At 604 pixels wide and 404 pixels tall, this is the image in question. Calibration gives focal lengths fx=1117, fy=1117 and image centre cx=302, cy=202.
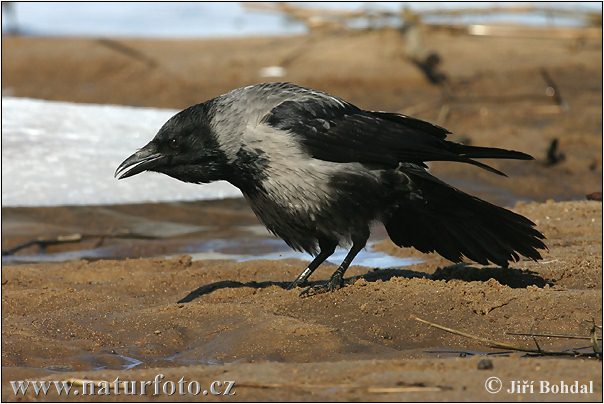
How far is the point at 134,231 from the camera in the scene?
845 centimetres

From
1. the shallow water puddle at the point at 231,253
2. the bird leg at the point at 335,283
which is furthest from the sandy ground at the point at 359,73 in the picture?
the bird leg at the point at 335,283

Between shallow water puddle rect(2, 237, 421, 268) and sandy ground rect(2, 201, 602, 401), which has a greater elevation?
sandy ground rect(2, 201, 602, 401)

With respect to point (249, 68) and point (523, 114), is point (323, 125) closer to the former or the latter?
point (523, 114)

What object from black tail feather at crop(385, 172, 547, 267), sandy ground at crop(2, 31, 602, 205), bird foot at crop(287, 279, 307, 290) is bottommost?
sandy ground at crop(2, 31, 602, 205)

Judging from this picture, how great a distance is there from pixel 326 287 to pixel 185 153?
1.07 metres

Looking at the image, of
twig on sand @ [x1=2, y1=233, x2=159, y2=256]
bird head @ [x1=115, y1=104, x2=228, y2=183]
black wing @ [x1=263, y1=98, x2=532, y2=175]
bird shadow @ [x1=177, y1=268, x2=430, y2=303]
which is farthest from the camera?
twig on sand @ [x1=2, y1=233, x2=159, y2=256]

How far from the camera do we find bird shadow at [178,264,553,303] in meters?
6.20

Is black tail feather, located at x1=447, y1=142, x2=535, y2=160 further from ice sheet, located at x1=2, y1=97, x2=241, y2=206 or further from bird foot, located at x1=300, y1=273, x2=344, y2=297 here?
ice sheet, located at x1=2, y1=97, x2=241, y2=206

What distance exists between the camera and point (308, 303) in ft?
18.5

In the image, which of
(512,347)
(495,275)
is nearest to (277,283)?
(495,275)

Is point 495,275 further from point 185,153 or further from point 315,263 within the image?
point 185,153

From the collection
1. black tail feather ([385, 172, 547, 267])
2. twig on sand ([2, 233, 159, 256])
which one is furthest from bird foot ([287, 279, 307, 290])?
twig on sand ([2, 233, 159, 256])

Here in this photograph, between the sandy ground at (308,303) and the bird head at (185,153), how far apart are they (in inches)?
26.1

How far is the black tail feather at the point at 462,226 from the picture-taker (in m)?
6.12
